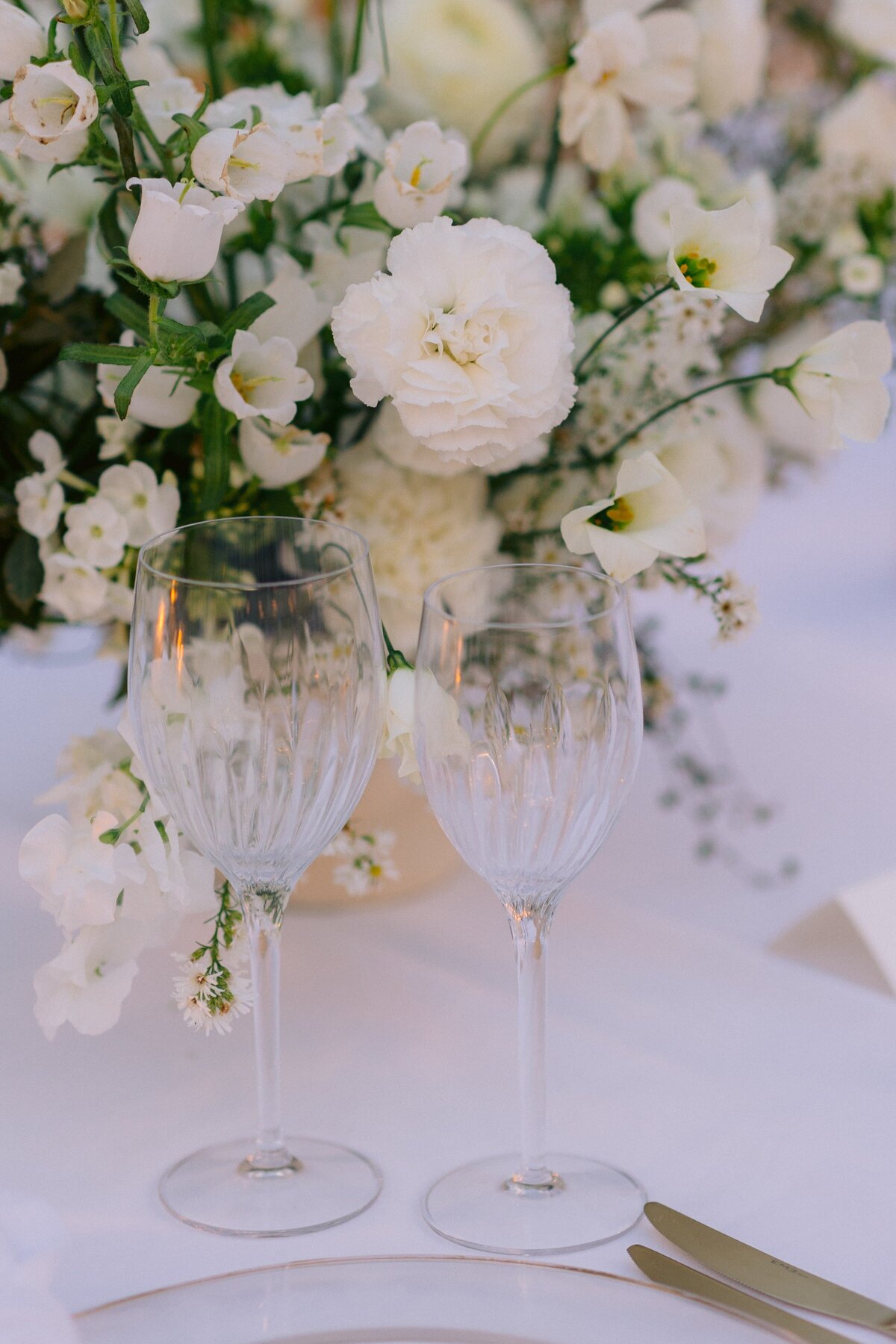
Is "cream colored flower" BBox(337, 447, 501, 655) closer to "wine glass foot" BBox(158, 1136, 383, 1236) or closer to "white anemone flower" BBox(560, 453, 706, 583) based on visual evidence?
"white anemone flower" BBox(560, 453, 706, 583)

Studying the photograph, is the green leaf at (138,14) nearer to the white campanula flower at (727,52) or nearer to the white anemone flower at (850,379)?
the white anemone flower at (850,379)

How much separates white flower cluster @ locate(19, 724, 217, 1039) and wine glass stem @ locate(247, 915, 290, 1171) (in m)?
0.04

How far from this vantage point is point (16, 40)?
0.60 m

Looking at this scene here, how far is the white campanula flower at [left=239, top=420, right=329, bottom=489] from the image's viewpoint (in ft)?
2.43

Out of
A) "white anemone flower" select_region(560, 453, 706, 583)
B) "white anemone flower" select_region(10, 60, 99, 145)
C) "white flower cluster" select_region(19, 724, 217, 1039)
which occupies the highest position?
"white anemone flower" select_region(10, 60, 99, 145)

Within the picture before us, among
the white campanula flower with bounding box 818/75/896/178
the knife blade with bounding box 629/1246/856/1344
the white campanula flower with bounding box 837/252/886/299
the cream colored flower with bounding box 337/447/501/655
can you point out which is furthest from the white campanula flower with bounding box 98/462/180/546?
the white campanula flower with bounding box 818/75/896/178

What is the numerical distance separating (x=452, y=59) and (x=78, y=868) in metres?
0.63

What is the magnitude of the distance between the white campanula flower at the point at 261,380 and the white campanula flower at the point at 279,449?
35 millimetres

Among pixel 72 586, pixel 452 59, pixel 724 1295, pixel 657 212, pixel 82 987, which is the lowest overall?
pixel 724 1295

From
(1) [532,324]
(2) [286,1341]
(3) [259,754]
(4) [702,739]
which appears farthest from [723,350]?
(2) [286,1341]

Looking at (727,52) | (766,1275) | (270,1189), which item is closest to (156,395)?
(270,1189)

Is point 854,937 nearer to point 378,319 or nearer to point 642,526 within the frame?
point 642,526

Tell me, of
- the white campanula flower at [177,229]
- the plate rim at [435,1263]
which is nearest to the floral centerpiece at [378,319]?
the white campanula flower at [177,229]

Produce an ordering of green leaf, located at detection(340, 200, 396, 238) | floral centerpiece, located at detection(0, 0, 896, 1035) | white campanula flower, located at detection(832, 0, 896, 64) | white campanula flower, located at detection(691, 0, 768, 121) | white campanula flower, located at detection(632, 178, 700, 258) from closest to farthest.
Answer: floral centerpiece, located at detection(0, 0, 896, 1035) → green leaf, located at detection(340, 200, 396, 238) → white campanula flower, located at detection(632, 178, 700, 258) → white campanula flower, located at detection(691, 0, 768, 121) → white campanula flower, located at detection(832, 0, 896, 64)
